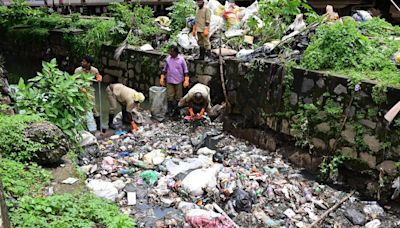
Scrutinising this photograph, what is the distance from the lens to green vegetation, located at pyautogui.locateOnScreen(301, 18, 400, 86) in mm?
5891

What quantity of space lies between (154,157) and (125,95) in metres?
1.94

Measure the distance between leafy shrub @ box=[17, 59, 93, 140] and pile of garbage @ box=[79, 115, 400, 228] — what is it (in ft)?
2.66

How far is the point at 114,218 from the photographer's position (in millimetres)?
3623

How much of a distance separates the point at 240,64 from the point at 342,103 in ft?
7.28

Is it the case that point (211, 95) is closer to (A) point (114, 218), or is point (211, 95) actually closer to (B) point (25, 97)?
(B) point (25, 97)

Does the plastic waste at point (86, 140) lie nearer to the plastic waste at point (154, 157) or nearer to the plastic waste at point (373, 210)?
the plastic waste at point (154, 157)

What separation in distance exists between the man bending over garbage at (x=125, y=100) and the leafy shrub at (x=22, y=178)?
3.39m

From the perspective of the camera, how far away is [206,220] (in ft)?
14.4

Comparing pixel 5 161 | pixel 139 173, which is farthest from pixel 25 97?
pixel 139 173

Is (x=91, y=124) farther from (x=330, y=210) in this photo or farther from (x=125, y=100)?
(x=330, y=210)

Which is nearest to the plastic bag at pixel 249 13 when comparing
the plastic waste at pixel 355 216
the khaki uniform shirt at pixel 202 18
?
the khaki uniform shirt at pixel 202 18

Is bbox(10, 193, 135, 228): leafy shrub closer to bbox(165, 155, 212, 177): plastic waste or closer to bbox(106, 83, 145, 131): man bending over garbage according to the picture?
bbox(165, 155, 212, 177): plastic waste

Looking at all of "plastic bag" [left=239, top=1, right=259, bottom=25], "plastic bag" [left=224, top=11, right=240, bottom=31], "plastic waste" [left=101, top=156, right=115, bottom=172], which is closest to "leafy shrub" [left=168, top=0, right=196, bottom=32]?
"plastic bag" [left=224, top=11, right=240, bottom=31]

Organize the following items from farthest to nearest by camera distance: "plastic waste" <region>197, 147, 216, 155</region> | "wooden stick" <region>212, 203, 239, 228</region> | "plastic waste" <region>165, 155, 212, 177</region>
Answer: "plastic waste" <region>197, 147, 216, 155</region>
"plastic waste" <region>165, 155, 212, 177</region>
"wooden stick" <region>212, 203, 239, 228</region>
